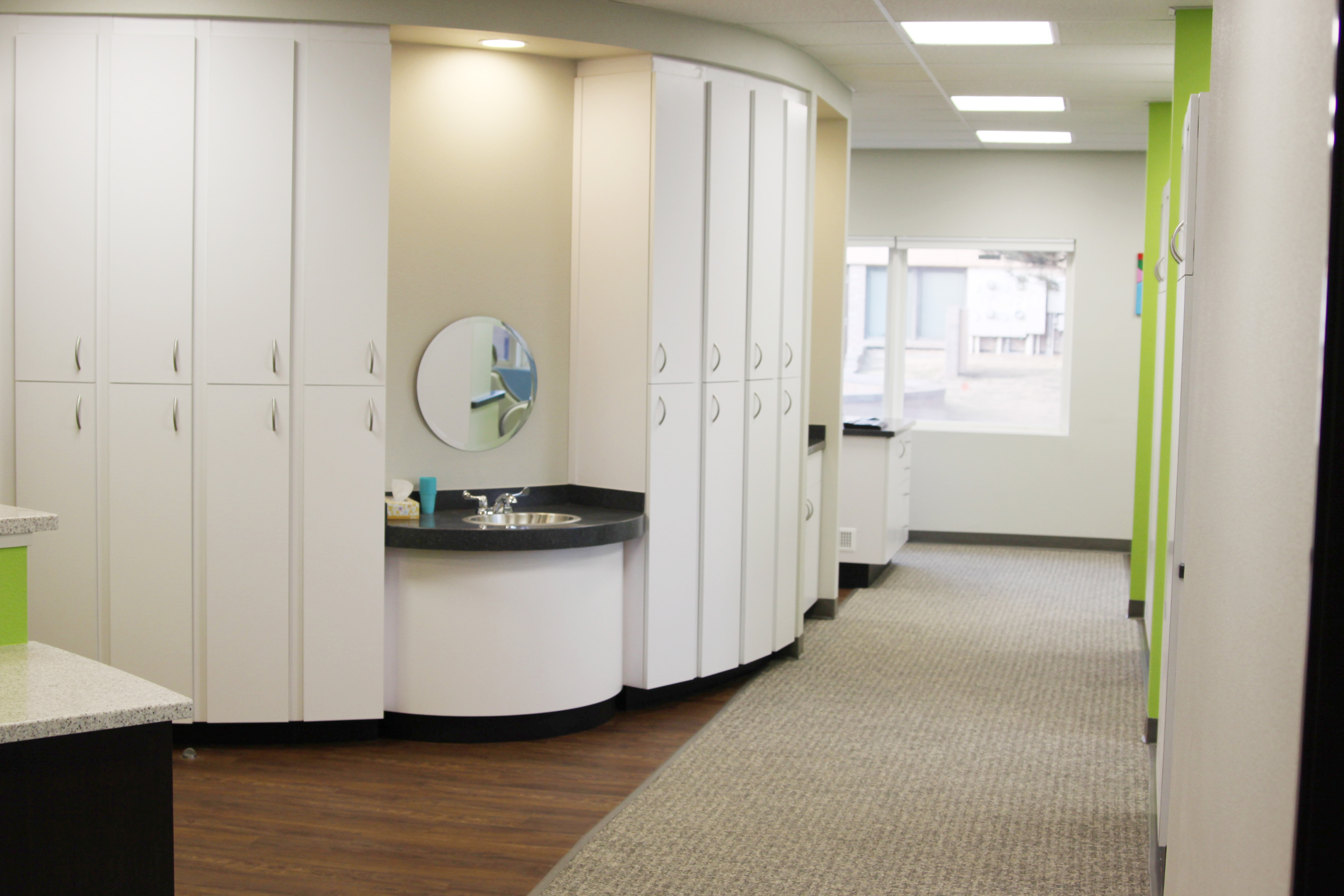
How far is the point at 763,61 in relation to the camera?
496 cm

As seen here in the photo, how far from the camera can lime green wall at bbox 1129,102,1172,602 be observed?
19.6 ft

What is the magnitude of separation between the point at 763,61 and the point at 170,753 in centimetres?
375

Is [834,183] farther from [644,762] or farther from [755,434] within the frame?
[644,762]

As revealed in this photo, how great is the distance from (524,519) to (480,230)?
42.7 inches

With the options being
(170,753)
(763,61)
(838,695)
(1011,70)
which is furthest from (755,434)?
(170,753)

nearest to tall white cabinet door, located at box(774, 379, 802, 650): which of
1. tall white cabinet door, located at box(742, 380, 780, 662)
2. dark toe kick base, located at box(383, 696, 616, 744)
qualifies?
tall white cabinet door, located at box(742, 380, 780, 662)

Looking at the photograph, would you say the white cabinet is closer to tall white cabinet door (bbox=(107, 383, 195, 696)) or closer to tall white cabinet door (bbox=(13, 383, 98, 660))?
tall white cabinet door (bbox=(107, 383, 195, 696))

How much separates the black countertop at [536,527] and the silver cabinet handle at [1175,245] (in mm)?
2031

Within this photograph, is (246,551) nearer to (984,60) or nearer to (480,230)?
(480,230)

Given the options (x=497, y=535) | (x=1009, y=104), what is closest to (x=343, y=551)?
(x=497, y=535)

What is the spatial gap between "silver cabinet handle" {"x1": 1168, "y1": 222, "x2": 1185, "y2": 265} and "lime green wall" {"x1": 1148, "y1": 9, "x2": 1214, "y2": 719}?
0.51m

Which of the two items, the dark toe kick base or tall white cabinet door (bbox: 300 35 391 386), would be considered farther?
the dark toe kick base

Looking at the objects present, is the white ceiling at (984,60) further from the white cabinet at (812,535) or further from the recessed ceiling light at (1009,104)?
the white cabinet at (812,535)

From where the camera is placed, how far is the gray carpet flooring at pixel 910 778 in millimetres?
3328
